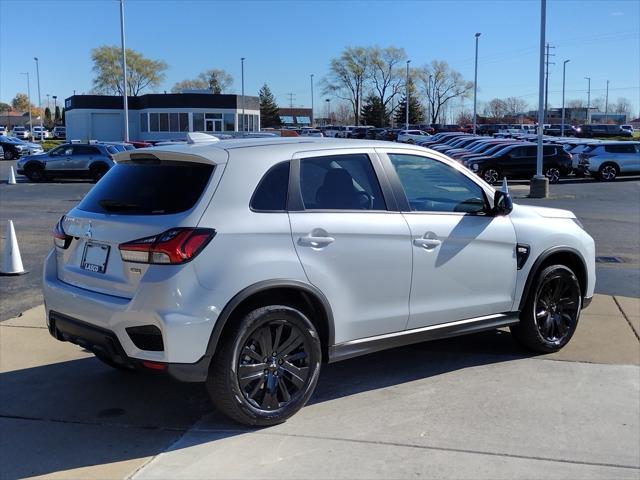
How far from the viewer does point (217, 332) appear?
3828 mm

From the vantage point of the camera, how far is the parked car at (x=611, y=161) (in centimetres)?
2944

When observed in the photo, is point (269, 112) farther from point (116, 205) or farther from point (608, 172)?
point (116, 205)

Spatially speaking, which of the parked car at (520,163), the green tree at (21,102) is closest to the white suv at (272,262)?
the parked car at (520,163)

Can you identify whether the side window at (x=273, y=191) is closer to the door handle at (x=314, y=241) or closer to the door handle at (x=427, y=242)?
the door handle at (x=314, y=241)

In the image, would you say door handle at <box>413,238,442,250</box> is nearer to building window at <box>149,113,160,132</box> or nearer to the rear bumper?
the rear bumper

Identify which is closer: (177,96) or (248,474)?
(248,474)

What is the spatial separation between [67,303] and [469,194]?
3.11m

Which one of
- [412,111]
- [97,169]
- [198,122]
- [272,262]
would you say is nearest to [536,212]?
[272,262]

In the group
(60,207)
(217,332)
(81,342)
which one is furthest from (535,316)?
(60,207)

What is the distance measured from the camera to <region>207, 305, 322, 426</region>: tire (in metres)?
3.94

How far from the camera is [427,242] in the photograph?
187 inches

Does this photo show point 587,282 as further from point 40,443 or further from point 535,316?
point 40,443

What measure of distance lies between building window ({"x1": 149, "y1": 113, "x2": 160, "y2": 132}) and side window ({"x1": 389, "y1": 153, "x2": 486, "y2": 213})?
6245cm

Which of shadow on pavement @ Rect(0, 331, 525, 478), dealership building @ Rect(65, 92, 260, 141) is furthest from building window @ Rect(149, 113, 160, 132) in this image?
shadow on pavement @ Rect(0, 331, 525, 478)
